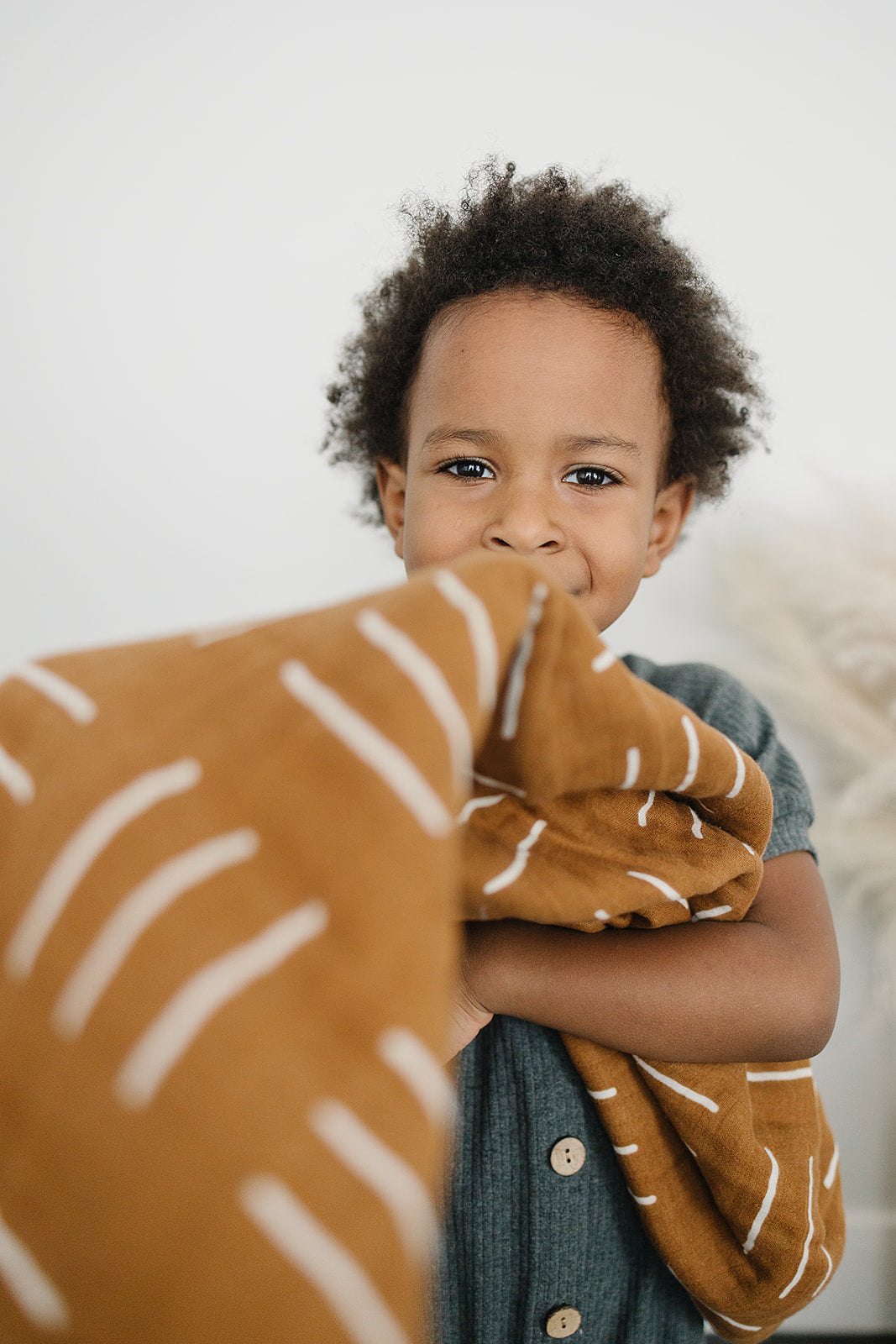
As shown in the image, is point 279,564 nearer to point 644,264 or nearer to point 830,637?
point 644,264

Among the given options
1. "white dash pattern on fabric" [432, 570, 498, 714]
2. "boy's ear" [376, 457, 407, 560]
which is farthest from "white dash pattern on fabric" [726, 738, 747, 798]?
"boy's ear" [376, 457, 407, 560]

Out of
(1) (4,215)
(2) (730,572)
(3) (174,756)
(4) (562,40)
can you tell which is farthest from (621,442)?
(1) (4,215)

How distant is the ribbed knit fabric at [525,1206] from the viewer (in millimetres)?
479

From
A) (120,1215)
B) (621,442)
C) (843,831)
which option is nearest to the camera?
(120,1215)

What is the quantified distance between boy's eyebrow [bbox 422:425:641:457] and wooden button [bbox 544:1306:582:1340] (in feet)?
1.68

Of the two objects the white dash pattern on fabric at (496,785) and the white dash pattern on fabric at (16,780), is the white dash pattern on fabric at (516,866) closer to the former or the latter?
the white dash pattern on fabric at (496,785)

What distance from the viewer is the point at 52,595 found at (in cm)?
85

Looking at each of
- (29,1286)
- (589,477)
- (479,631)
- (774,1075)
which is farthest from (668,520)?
(29,1286)

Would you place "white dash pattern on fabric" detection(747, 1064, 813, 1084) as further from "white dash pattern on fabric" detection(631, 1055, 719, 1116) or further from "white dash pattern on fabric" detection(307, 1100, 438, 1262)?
"white dash pattern on fabric" detection(307, 1100, 438, 1262)

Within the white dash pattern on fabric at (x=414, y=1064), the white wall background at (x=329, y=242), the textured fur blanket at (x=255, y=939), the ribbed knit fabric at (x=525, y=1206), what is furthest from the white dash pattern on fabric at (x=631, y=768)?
the white wall background at (x=329, y=242)

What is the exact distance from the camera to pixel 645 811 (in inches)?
14.4

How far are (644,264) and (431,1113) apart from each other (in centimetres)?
65

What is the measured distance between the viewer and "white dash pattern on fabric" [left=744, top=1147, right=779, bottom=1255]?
44 cm

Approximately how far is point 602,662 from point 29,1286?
8.5 inches
